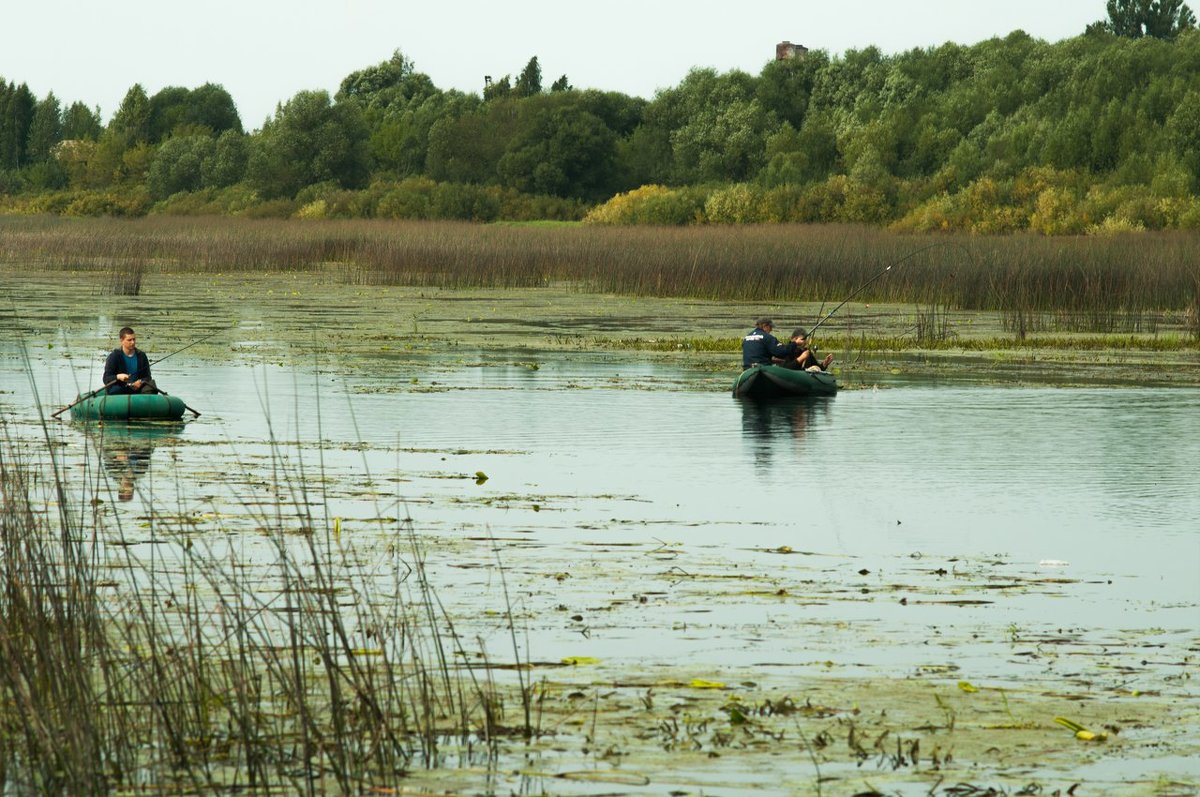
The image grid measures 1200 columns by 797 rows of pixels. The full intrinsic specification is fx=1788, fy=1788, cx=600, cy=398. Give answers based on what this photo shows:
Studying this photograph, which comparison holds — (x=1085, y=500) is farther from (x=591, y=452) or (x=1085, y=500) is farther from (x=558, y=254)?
(x=558, y=254)

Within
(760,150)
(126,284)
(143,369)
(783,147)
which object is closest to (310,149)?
(760,150)

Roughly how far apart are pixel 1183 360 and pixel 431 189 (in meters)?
50.0

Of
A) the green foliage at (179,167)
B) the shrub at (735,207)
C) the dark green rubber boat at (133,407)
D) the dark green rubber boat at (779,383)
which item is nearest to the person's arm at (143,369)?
the dark green rubber boat at (133,407)

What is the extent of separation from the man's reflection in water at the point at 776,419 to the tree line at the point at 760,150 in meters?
30.6

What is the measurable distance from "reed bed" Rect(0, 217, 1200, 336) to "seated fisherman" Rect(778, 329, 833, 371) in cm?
685

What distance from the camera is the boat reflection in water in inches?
506

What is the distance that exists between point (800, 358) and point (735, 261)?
617 inches

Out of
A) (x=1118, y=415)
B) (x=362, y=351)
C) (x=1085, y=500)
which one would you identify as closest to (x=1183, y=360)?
(x=1118, y=415)

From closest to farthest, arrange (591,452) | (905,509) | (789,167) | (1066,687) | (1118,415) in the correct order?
1. (1066,687)
2. (905,509)
3. (591,452)
4. (1118,415)
5. (789,167)

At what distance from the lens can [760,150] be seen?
259 ft

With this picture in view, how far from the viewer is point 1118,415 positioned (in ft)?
62.5

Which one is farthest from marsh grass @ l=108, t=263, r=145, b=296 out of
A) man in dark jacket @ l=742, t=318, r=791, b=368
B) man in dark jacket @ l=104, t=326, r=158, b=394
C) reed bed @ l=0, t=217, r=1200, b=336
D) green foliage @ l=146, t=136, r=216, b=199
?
green foliage @ l=146, t=136, r=216, b=199

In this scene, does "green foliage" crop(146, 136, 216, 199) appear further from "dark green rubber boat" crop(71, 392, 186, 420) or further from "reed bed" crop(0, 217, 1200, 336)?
"dark green rubber boat" crop(71, 392, 186, 420)

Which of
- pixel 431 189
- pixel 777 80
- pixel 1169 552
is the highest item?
pixel 777 80
